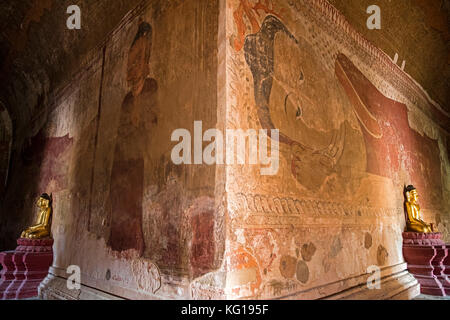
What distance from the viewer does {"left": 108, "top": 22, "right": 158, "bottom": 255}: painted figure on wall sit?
3.18 meters

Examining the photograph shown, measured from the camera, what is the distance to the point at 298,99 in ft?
10.7

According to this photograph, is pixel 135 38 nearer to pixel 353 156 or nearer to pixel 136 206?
pixel 136 206

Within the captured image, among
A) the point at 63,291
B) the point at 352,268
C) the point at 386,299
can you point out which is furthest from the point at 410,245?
the point at 63,291

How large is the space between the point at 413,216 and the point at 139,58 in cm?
518

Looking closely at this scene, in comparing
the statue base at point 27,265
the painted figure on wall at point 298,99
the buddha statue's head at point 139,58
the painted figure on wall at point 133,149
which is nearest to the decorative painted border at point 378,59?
the painted figure on wall at point 298,99

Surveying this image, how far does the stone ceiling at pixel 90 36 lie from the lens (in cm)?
459

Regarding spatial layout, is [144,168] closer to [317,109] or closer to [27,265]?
[317,109]

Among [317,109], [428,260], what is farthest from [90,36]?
[428,260]

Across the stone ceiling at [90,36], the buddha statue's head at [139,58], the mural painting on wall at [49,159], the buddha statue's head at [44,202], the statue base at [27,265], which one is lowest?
the statue base at [27,265]

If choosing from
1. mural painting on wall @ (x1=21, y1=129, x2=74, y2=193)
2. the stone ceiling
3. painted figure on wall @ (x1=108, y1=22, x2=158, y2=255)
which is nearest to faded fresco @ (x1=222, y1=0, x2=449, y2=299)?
the stone ceiling

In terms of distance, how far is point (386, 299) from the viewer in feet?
12.2

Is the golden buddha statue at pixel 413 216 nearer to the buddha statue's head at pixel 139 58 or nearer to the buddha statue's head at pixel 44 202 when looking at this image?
the buddha statue's head at pixel 139 58

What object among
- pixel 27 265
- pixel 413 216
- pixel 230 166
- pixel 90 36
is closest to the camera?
pixel 230 166

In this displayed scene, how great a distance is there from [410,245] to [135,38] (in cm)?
533
